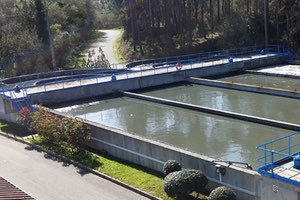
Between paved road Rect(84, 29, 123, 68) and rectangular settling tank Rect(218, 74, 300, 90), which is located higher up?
paved road Rect(84, 29, 123, 68)

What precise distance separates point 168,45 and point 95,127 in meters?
33.5

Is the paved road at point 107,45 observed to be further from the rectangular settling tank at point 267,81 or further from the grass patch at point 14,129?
the grass patch at point 14,129

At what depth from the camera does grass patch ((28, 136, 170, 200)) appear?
1591 centimetres

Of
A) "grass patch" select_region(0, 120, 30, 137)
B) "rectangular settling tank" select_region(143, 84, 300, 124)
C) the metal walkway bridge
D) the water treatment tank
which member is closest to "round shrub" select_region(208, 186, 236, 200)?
the water treatment tank

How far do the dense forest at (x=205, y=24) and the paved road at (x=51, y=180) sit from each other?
3061cm

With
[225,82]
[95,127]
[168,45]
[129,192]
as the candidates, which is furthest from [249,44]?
[129,192]

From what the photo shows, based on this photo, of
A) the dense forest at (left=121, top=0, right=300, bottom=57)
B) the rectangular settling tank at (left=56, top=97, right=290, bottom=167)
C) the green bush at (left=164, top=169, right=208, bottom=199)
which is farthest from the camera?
the dense forest at (left=121, top=0, right=300, bottom=57)

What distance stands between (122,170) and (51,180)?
2791 mm

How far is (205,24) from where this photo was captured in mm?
59375

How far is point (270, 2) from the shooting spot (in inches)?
1948

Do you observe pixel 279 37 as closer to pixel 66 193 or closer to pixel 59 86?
pixel 59 86

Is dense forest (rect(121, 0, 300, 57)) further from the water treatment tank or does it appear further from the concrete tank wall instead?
the water treatment tank

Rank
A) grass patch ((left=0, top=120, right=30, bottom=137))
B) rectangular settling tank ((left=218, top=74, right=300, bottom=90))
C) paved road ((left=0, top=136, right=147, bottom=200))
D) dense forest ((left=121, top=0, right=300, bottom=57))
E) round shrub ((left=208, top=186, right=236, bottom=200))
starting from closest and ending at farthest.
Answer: round shrub ((left=208, top=186, right=236, bottom=200)) < paved road ((left=0, top=136, right=147, bottom=200)) < grass patch ((left=0, top=120, right=30, bottom=137)) < rectangular settling tank ((left=218, top=74, right=300, bottom=90)) < dense forest ((left=121, top=0, right=300, bottom=57))

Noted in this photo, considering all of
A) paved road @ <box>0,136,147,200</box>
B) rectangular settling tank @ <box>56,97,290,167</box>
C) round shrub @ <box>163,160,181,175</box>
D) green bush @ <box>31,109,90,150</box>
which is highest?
green bush @ <box>31,109,90,150</box>
